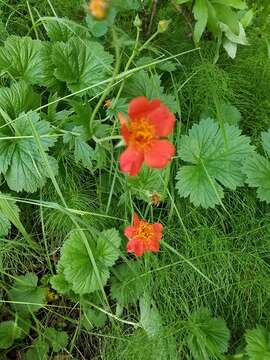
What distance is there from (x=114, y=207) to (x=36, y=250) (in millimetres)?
203

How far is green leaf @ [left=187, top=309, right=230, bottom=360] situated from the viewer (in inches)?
44.3

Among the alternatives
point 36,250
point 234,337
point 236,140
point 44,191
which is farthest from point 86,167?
point 234,337

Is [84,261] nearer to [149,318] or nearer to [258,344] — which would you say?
[149,318]

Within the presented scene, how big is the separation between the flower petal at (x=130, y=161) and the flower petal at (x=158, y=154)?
0.9 inches

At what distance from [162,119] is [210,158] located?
15.5 inches

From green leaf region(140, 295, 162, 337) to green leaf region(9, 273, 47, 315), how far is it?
0.23 m

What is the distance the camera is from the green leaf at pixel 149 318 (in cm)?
114

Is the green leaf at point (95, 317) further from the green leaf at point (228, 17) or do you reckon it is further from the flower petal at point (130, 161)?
the green leaf at point (228, 17)

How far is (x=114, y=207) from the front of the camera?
4.02 feet

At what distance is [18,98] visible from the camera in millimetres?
1169

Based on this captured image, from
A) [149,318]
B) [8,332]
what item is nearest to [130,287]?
[149,318]

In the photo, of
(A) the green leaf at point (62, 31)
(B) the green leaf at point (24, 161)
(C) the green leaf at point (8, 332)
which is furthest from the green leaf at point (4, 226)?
(A) the green leaf at point (62, 31)

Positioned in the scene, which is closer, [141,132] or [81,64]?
[141,132]

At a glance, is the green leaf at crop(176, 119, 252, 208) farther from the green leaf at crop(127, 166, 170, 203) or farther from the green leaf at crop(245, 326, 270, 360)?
the green leaf at crop(245, 326, 270, 360)
